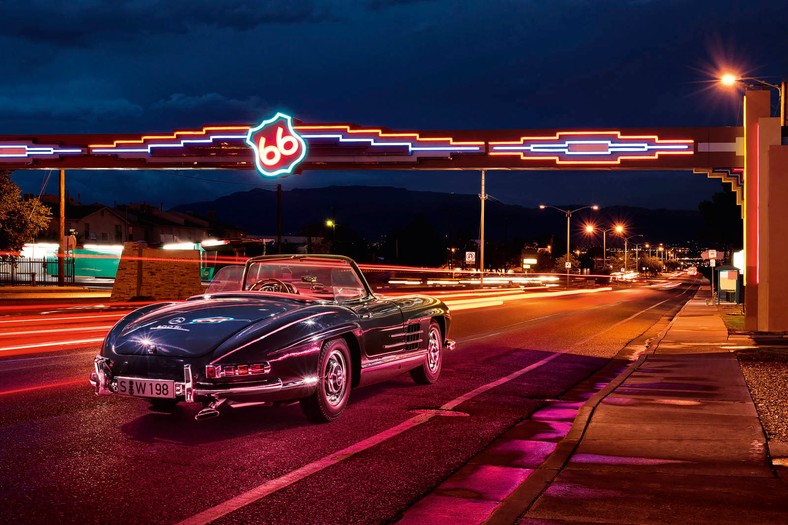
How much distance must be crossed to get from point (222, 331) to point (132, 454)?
1269 mm

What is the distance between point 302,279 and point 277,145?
57.2 ft

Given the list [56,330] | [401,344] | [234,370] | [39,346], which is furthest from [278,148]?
[234,370]

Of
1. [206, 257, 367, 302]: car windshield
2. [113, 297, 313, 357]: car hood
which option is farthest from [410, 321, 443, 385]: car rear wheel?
[113, 297, 313, 357]: car hood

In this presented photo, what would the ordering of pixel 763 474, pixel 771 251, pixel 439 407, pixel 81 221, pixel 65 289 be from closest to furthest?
pixel 763 474 < pixel 439 407 < pixel 771 251 < pixel 65 289 < pixel 81 221

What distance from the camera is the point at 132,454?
6660 mm

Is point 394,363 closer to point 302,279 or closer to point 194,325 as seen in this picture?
point 302,279

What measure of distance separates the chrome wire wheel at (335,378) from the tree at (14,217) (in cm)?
3718

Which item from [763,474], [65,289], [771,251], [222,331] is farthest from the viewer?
[65,289]

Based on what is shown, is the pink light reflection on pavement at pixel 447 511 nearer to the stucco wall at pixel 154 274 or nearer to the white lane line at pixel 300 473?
the white lane line at pixel 300 473

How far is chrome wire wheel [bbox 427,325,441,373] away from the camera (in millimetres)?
10656

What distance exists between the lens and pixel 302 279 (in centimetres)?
928

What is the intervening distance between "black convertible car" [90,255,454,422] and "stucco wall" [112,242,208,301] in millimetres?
23951

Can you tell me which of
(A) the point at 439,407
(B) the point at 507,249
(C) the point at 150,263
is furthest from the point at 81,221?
(A) the point at 439,407

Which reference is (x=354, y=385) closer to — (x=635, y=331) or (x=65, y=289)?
(x=635, y=331)
